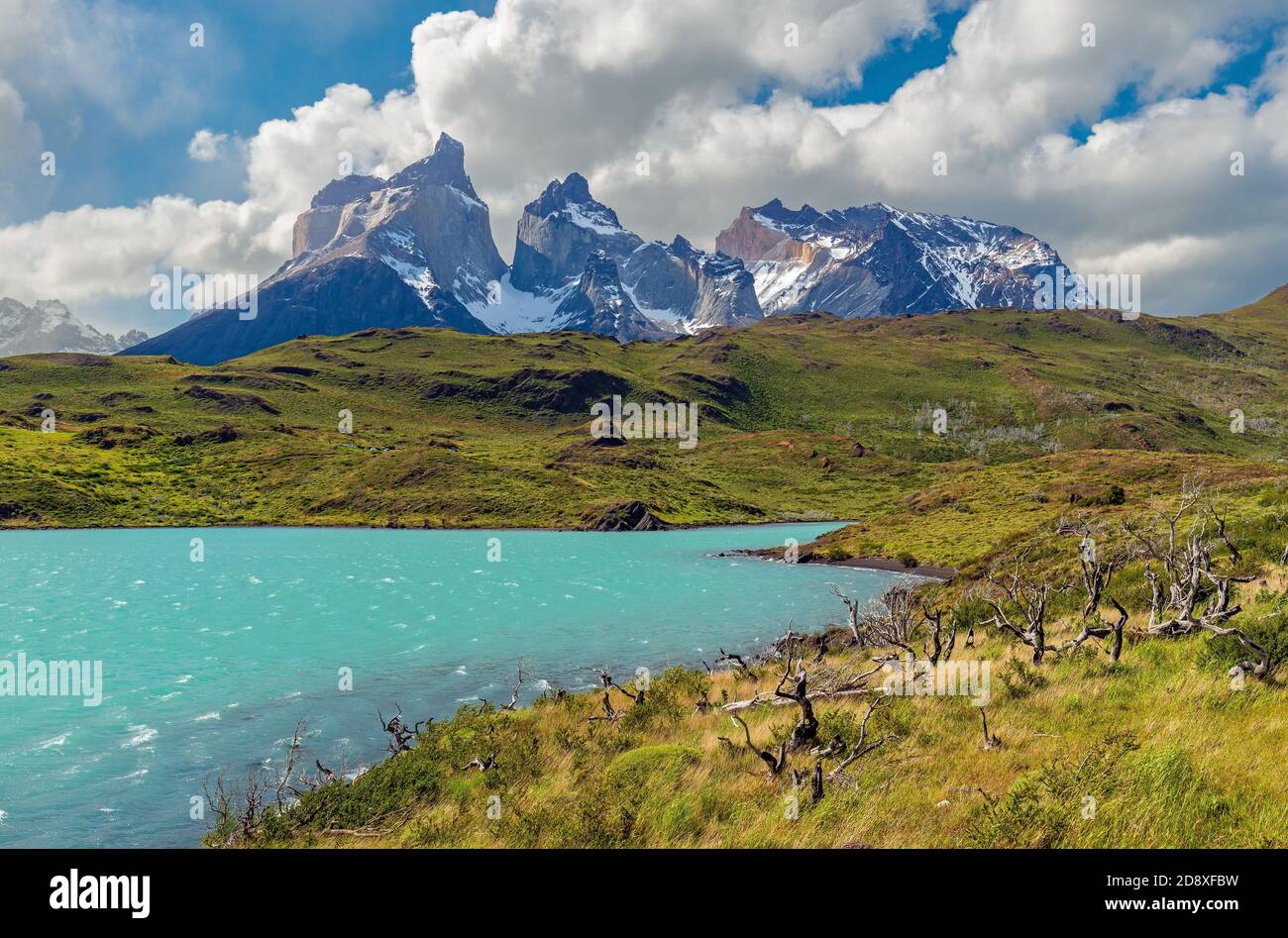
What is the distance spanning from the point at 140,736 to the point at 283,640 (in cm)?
1682

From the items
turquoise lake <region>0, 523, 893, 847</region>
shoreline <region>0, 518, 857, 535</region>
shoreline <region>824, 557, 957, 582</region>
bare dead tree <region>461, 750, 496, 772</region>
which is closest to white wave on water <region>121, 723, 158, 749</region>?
turquoise lake <region>0, 523, 893, 847</region>

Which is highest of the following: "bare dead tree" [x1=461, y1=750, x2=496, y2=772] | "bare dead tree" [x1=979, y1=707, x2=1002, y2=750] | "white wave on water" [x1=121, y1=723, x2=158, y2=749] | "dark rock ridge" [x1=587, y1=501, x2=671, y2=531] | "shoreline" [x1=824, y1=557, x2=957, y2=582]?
"dark rock ridge" [x1=587, y1=501, x2=671, y2=531]

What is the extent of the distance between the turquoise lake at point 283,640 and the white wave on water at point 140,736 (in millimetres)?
112

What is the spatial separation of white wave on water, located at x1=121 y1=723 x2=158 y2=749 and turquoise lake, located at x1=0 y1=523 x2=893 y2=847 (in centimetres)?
11

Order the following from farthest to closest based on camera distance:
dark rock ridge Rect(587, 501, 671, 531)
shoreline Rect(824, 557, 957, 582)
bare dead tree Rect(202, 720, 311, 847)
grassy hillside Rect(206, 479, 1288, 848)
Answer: dark rock ridge Rect(587, 501, 671, 531) → shoreline Rect(824, 557, 957, 582) → bare dead tree Rect(202, 720, 311, 847) → grassy hillside Rect(206, 479, 1288, 848)

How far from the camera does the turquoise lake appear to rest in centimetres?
2094

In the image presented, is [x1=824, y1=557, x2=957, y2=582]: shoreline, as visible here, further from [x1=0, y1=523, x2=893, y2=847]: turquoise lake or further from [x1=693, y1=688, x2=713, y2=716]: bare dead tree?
[x1=693, y1=688, x2=713, y2=716]: bare dead tree

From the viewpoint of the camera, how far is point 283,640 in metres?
40.5

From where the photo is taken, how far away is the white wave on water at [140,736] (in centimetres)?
2320

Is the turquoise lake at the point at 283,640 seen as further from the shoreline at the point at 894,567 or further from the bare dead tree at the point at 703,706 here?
the bare dead tree at the point at 703,706

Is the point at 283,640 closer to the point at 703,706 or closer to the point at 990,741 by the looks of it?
the point at 703,706
